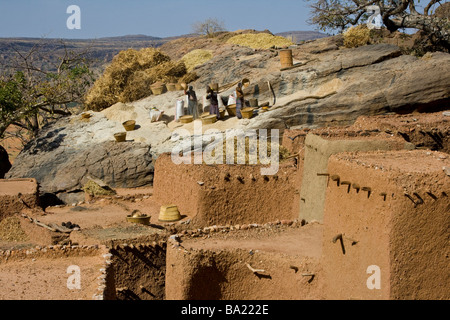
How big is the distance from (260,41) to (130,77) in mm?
5613

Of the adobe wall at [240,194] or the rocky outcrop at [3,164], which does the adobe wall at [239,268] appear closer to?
the adobe wall at [240,194]

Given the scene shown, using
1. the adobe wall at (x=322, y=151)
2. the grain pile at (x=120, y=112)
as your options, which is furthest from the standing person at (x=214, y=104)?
the adobe wall at (x=322, y=151)

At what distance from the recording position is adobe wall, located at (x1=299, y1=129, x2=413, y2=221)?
13.4m

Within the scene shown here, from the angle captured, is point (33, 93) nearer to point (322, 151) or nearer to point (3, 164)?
point (3, 164)

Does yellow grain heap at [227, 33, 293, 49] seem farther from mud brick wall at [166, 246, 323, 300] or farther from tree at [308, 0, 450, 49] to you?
mud brick wall at [166, 246, 323, 300]

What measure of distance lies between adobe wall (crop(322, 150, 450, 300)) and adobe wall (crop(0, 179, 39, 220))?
33.6 ft

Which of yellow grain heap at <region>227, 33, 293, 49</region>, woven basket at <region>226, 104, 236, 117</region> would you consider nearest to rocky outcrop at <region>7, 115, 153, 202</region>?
woven basket at <region>226, 104, 236, 117</region>

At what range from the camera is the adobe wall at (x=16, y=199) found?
1807 centimetres

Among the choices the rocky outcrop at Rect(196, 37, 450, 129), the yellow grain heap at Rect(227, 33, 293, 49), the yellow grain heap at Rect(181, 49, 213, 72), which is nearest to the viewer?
the rocky outcrop at Rect(196, 37, 450, 129)

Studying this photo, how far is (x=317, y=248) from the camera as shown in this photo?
12469 millimetres

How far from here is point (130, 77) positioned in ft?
90.5
